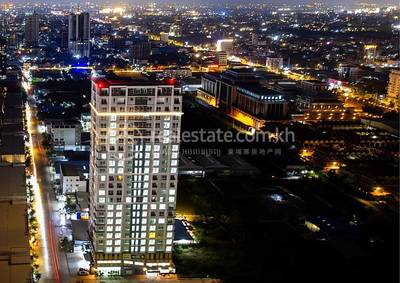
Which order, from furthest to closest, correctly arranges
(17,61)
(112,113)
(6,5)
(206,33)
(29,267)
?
(6,5) → (206,33) → (17,61) → (112,113) → (29,267)

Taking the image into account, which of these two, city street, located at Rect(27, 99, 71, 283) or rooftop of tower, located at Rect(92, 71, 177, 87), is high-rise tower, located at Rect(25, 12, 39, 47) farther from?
rooftop of tower, located at Rect(92, 71, 177, 87)

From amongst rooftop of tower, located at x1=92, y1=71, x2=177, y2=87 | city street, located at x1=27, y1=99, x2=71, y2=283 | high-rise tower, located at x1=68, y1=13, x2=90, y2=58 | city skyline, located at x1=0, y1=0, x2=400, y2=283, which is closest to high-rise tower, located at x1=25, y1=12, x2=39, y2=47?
high-rise tower, located at x1=68, y1=13, x2=90, y2=58

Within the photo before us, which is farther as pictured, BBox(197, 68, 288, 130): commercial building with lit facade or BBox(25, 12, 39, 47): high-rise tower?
BBox(25, 12, 39, 47): high-rise tower

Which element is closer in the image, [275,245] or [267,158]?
[275,245]

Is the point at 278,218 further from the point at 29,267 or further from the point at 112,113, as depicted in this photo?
the point at 29,267

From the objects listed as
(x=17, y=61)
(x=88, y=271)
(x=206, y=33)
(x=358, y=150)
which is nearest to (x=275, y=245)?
(x=88, y=271)

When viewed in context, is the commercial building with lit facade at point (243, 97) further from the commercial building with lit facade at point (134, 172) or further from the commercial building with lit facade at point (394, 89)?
the commercial building with lit facade at point (134, 172)

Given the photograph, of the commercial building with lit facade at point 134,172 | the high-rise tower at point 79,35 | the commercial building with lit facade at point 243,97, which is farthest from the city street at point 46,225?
the high-rise tower at point 79,35

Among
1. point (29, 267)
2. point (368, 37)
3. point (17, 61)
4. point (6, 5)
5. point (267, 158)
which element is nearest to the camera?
point (29, 267)
